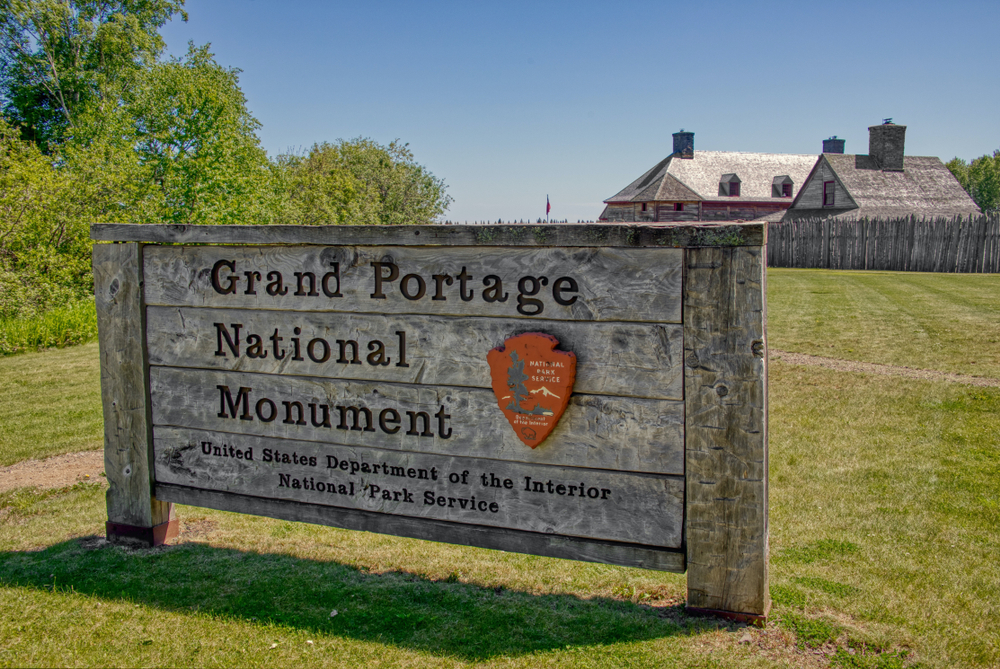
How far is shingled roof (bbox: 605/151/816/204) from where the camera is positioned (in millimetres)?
52312

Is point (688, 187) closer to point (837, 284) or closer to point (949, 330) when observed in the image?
point (837, 284)

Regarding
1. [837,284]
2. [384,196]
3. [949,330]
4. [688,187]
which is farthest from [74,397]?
[688,187]

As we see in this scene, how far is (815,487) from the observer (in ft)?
17.8

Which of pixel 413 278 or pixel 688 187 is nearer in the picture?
pixel 413 278

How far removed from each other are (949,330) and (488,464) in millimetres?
11575

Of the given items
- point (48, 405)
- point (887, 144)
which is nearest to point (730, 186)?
point (887, 144)

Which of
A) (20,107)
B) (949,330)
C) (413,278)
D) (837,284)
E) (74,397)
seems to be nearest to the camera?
(413,278)

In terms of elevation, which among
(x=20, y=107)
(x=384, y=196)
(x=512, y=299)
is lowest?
(x=512, y=299)

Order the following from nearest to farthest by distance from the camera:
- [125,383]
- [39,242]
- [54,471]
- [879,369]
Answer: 1. [125,383]
2. [54,471]
3. [879,369]
4. [39,242]

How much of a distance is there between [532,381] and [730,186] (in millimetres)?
54919

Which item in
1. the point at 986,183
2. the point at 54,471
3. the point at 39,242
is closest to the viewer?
the point at 54,471

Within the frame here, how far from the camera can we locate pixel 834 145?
58.9m

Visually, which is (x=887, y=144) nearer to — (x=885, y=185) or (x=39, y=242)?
(x=885, y=185)

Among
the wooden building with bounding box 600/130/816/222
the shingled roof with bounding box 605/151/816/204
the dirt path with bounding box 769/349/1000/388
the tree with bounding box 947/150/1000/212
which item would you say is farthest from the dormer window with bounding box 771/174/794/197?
the dirt path with bounding box 769/349/1000/388
